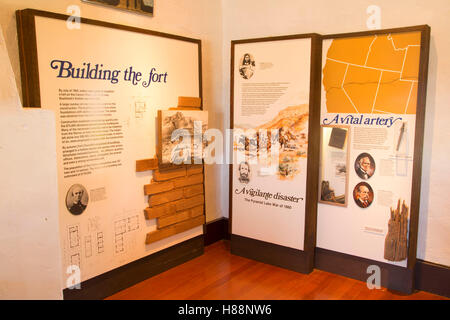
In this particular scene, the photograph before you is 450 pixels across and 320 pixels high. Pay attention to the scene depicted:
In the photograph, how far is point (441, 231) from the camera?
3111 millimetres

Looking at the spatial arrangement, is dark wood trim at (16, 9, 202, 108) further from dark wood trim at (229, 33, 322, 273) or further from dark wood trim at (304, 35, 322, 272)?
dark wood trim at (304, 35, 322, 272)

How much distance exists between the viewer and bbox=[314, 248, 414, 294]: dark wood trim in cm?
315

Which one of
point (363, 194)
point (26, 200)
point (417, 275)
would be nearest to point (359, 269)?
point (417, 275)

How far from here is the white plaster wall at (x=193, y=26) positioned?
252 centimetres

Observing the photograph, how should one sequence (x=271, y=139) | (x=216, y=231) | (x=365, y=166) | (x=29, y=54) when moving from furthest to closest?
(x=216, y=231), (x=271, y=139), (x=365, y=166), (x=29, y=54)

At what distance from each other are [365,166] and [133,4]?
2.30 meters

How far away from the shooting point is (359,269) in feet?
11.1

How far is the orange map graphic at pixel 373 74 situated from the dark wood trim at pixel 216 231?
5.79ft

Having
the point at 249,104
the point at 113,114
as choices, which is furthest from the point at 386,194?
the point at 113,114

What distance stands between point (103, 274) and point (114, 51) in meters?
1.72

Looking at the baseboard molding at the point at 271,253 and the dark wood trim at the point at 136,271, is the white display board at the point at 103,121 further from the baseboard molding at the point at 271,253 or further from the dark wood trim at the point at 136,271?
the baseboard molding at the point at 271,253

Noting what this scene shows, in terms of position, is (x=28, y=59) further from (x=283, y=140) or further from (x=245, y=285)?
(x=245, y=285)

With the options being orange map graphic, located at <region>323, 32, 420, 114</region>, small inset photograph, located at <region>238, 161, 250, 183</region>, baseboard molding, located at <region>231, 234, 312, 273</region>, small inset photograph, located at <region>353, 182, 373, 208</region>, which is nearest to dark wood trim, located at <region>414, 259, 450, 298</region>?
small inset photograph, located at <region>353, 182, 373, 208</region>

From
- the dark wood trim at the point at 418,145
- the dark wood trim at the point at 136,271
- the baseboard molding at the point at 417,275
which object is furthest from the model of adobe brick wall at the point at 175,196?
the dark wood trim at the point at 418,145
